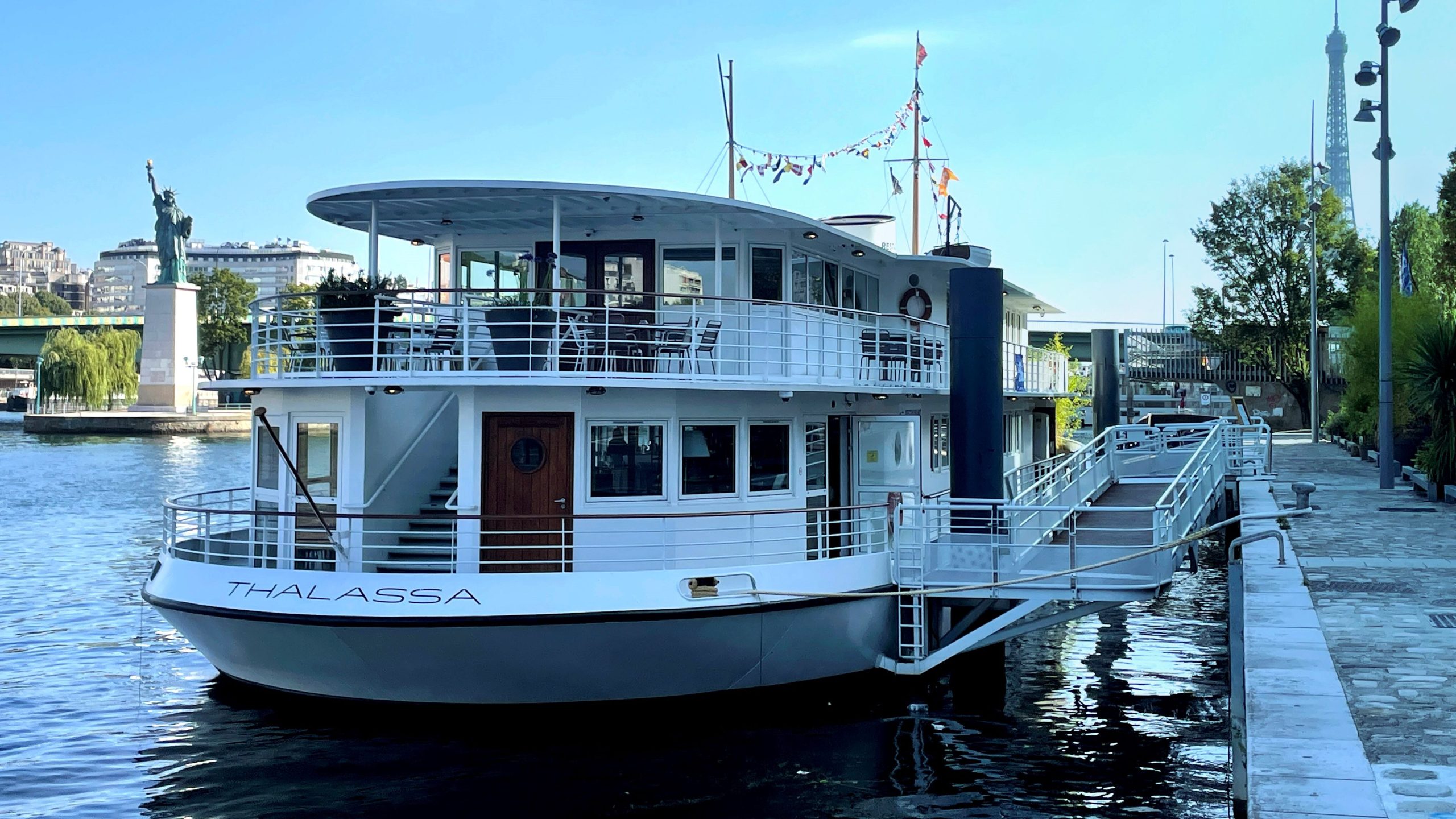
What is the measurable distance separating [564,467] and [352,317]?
295cm

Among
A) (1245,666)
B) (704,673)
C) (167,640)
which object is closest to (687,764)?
(704,673)

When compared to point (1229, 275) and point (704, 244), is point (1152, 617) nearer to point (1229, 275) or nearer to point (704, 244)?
point (704, 244)

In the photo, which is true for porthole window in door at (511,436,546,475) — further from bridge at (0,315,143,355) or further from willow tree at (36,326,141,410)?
bridge at (0,315,143,355)

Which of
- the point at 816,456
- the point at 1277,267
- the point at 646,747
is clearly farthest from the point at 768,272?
the point at 1277,267

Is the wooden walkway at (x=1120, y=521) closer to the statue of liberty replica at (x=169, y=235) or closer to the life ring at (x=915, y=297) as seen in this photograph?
the life ring at (x=915, y=297)

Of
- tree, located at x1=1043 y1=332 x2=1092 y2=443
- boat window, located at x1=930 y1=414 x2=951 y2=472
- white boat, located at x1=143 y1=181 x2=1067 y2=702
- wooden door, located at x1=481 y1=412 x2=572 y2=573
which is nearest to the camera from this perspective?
white boat, located at x1=143 y1=181 x2=1067 y2=702

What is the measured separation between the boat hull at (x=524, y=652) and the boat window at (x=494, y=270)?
16.9 ft

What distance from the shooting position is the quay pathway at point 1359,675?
6.06 meters

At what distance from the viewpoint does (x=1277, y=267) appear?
51.8 meters

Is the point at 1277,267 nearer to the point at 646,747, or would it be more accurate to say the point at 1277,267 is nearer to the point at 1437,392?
the point at 1437,392

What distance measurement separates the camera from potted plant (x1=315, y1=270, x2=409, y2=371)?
12.3 meters

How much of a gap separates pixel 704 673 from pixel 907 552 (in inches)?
103

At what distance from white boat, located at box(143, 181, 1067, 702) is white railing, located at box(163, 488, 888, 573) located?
4 centimetres

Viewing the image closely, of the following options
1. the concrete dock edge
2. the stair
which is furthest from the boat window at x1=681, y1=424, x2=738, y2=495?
the concrete dock edge
